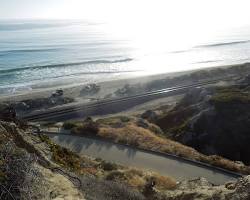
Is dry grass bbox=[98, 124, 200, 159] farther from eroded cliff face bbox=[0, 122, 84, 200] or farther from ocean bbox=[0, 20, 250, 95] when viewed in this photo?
ocean bbox=[0, 20, 250, 95]

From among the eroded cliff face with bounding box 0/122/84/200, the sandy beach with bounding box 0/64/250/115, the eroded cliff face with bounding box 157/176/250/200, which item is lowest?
the sandy beach with bounding box 0/64/250/115

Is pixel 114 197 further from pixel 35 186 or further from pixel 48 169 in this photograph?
pixel 35 186

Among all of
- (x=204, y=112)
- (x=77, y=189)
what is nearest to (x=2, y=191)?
(x=77, y=189)

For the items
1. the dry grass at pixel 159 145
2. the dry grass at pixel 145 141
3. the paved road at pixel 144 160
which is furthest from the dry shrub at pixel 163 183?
the dry grass at pixel 145 141

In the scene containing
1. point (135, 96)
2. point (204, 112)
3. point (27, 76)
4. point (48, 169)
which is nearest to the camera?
point (48, 169)

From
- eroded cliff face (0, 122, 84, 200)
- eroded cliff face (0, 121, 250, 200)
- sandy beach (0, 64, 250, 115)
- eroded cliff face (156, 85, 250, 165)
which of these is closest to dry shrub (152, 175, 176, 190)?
eroded cliff face (0, 121, 250, 200)

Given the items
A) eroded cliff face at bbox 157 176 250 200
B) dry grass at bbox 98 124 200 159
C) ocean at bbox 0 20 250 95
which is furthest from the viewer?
ocean at bbox 0 20 250 95
